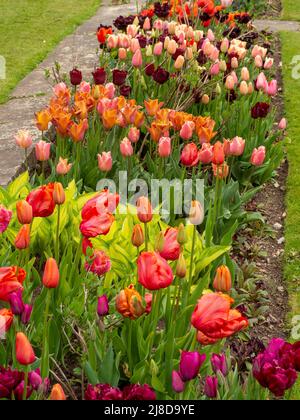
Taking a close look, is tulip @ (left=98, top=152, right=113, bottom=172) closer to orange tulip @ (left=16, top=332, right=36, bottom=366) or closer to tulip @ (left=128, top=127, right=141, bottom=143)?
tulip @ (left=128, top=127, right=141, bottom=143)

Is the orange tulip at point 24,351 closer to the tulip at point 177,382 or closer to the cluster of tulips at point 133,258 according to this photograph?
the cluster of tulips at point 133,258

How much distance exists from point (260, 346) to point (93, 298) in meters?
0.69

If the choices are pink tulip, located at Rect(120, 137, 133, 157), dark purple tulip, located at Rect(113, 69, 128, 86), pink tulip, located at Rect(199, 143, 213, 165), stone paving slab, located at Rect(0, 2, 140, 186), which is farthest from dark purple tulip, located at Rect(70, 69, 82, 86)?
pink tulip, located at Rect(199, 143, 213, 165)

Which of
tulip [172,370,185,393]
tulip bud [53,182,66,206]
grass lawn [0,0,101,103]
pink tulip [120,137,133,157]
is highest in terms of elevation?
tulip bud [53,182,66,206]

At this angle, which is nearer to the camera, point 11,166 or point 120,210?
point 120,210

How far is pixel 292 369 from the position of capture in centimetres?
178

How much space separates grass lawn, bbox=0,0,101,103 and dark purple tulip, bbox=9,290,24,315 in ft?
11.6

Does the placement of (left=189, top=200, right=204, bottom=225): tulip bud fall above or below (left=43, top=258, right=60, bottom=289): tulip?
below

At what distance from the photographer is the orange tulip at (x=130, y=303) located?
6.74 ft

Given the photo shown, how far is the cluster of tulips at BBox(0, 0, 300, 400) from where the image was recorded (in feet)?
6.28

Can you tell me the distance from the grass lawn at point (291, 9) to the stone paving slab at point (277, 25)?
0.74 feet
